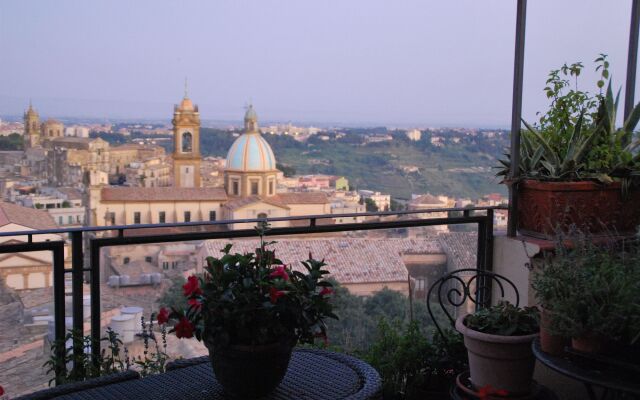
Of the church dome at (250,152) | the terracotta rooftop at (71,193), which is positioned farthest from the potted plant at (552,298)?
the terracotta rooftop at (71,193)

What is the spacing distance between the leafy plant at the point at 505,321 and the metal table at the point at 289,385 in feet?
2.35

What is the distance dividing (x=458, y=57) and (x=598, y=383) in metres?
6.62

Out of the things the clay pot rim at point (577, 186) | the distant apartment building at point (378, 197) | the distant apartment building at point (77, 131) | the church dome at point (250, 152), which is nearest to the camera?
the clay pot rim at point (577, 186)

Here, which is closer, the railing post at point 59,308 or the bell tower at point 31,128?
the railing post at point 59,308

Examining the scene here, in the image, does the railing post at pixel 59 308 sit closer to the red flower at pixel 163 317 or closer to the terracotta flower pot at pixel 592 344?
the red flower at pixel 163 317

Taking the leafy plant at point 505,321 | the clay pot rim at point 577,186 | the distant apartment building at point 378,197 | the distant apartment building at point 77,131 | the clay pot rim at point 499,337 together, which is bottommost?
the clay pot rim at point 499,337

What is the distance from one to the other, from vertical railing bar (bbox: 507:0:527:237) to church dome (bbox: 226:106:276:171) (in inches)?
241

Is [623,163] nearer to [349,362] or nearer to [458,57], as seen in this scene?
[349,362]

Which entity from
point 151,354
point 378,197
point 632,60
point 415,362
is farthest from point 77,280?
point 378,197

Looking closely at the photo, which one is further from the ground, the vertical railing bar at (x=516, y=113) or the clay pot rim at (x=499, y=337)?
the vertical railing bar at (x=516, y=113)

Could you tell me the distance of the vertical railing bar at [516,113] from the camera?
321 centimetres

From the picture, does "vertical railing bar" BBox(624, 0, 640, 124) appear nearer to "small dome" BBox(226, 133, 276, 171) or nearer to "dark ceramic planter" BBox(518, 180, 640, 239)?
"dark ceramic planter" BBox(518, 180, 640, 239)

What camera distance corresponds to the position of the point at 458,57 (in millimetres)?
8039

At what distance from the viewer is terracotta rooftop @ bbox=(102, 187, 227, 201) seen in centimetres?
831
